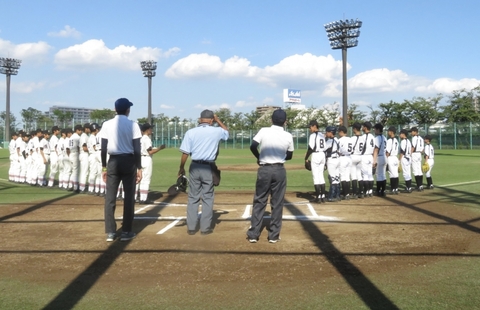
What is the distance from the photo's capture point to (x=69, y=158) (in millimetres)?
14453

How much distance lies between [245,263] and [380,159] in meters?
8.43

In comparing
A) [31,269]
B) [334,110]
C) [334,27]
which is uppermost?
[334,27]

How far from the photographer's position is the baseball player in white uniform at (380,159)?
1240 cm

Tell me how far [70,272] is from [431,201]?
8.94 m

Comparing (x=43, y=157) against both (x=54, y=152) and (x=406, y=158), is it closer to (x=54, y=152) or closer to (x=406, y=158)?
(x=54, y=152)

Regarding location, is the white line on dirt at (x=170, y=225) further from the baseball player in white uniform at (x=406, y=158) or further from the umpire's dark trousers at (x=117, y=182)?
the baseball player in white uniform at (x=406, y=158)

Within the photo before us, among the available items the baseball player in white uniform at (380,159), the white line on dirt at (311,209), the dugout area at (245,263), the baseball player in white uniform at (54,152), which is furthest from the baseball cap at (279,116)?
the baseball player in white uniform at (54,152)

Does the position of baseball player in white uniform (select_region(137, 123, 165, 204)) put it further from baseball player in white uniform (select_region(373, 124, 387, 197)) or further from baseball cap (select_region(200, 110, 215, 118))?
baseball player in white uniform (select_region(373, 124, 387, 197))

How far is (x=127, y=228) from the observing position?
23.3 feet

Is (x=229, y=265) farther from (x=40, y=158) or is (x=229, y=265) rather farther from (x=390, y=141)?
(x=40, y=158)

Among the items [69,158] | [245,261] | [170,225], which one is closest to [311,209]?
[170,225]

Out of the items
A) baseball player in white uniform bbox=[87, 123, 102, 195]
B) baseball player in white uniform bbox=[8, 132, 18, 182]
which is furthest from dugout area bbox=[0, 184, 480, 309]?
baseball player in white uniform bbox=[8, 132, 18, 182]

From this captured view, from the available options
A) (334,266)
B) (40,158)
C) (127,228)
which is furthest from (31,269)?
(40,158)

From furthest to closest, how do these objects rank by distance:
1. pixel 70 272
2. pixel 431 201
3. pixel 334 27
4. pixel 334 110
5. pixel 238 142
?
pixel 334 110
pixel 238 142
pixel 334 27
pixel 431 201
pixel 70 272
